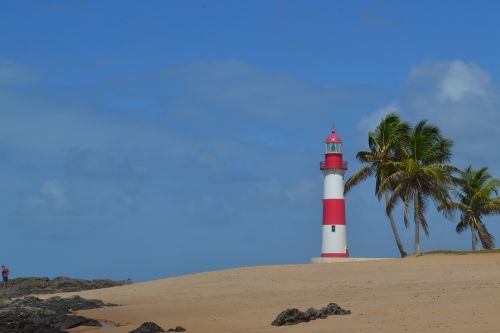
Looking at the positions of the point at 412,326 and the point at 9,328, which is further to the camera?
the point at 9,328

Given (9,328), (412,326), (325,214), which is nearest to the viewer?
(412,326)

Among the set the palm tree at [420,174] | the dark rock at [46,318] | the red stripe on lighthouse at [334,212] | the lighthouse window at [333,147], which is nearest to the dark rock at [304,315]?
the dark rock at [46,318]

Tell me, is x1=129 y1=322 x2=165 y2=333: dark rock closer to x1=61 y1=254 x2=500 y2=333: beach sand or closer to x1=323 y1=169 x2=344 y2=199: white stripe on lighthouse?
x1=61 y1=254 x2=500 y2=333: beach sand

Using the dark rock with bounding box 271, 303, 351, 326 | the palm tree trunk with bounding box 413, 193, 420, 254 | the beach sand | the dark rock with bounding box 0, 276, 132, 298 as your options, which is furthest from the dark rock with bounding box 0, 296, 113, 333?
the palm tree trunk with bounding box 413, 193, 420, 254

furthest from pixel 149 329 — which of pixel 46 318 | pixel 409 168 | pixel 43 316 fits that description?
pixel 409 168

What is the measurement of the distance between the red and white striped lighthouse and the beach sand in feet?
30.3

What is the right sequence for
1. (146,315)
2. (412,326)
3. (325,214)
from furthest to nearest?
1. (325,214)
2. (146,315)
3. (412,326)

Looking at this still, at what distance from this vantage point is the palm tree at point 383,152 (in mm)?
41938

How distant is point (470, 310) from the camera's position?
1586 cm

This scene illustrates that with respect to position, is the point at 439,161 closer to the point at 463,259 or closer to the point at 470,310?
the point at 463,259

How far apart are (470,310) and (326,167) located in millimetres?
28643

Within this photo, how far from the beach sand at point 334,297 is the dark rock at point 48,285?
10.1 meters

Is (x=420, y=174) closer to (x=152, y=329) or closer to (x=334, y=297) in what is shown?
(x=334, y=297)

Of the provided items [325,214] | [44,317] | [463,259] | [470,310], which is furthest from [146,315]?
[325,214]
